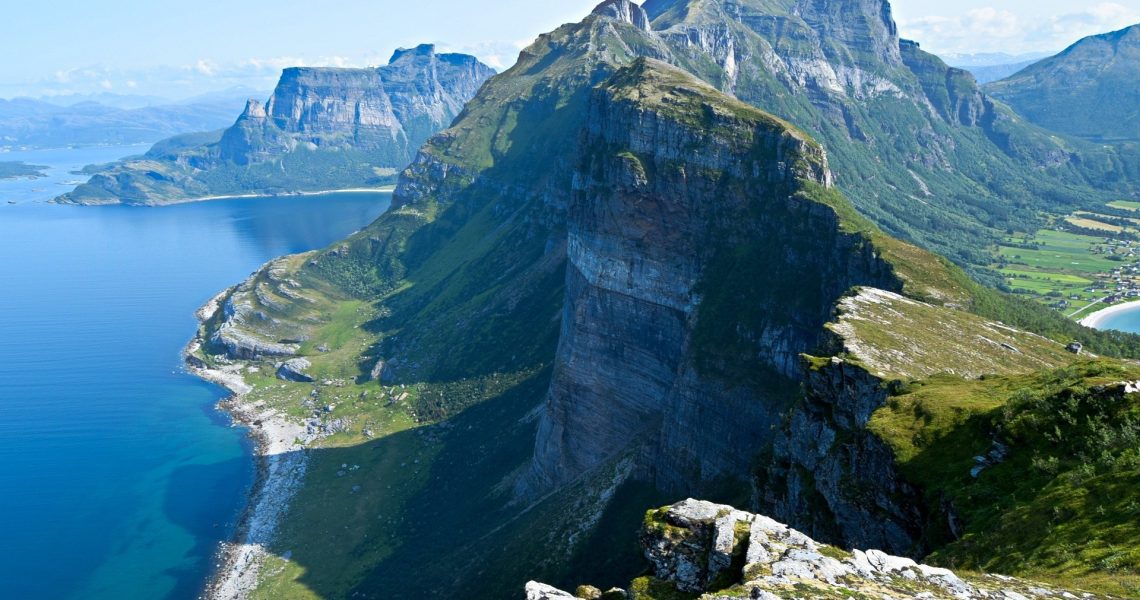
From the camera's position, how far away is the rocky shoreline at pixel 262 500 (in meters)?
129

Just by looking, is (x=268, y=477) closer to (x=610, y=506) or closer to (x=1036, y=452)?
(x=610, y=506)

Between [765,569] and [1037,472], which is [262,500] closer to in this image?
[765,569]

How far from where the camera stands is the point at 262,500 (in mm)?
155375

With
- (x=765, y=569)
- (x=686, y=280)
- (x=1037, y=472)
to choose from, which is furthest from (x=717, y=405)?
(x=765, y=569)

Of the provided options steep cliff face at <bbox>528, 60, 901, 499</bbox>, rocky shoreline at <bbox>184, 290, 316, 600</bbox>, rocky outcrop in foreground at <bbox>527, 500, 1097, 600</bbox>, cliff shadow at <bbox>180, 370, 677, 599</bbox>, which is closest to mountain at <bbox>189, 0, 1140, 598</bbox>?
steep cliff face at <bbox>528, 60, 901, 499</bbox>

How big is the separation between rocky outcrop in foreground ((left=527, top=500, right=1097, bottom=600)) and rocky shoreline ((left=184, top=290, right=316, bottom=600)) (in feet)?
364

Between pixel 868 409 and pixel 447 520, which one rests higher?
pixel 868 409

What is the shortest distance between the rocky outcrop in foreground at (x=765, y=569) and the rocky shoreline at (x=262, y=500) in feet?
364

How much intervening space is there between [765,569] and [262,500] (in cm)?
14589

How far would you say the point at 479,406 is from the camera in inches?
→ 6949

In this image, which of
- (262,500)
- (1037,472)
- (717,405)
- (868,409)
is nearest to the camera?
(1037,472)

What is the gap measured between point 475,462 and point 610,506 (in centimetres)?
5682

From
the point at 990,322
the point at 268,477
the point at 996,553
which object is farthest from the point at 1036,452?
the point at 268,477

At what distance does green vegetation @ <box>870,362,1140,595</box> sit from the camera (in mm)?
33188
